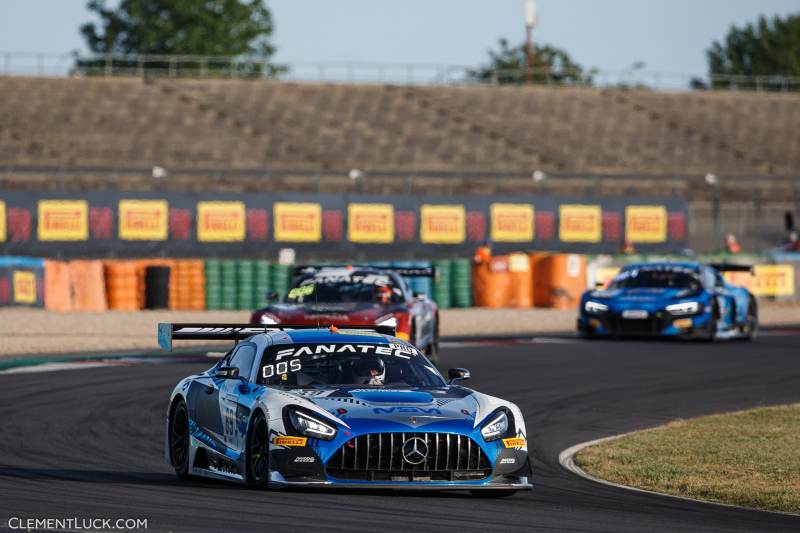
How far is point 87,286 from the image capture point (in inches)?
1300

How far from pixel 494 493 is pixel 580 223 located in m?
32.1

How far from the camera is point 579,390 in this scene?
19328mm

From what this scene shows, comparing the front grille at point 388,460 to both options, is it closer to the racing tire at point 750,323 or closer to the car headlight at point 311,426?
the car headlight at point 311,426

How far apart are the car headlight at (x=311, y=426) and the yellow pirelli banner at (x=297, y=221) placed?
97.0 feet

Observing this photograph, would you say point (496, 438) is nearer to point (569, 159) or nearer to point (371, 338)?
point (371, 338)

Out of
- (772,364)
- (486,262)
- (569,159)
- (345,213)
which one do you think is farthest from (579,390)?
(569,159)

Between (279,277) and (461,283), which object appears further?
(461,283)

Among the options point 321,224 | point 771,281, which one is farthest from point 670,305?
point 321,224

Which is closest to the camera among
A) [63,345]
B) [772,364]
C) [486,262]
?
A: [772,364]

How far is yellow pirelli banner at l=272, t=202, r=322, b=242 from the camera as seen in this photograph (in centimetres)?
3978

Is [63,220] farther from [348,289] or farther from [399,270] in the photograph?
[348,289]

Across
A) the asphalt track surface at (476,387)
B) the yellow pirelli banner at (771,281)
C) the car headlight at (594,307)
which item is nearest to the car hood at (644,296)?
the car headlight at (594,307)

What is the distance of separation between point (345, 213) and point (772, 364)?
60.9 ft

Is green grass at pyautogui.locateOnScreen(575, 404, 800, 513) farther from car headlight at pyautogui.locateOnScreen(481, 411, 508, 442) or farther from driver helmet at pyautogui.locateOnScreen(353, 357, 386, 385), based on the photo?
driver helmet at pyautogui.locateOnScreen(353, 357, 386, 385)
